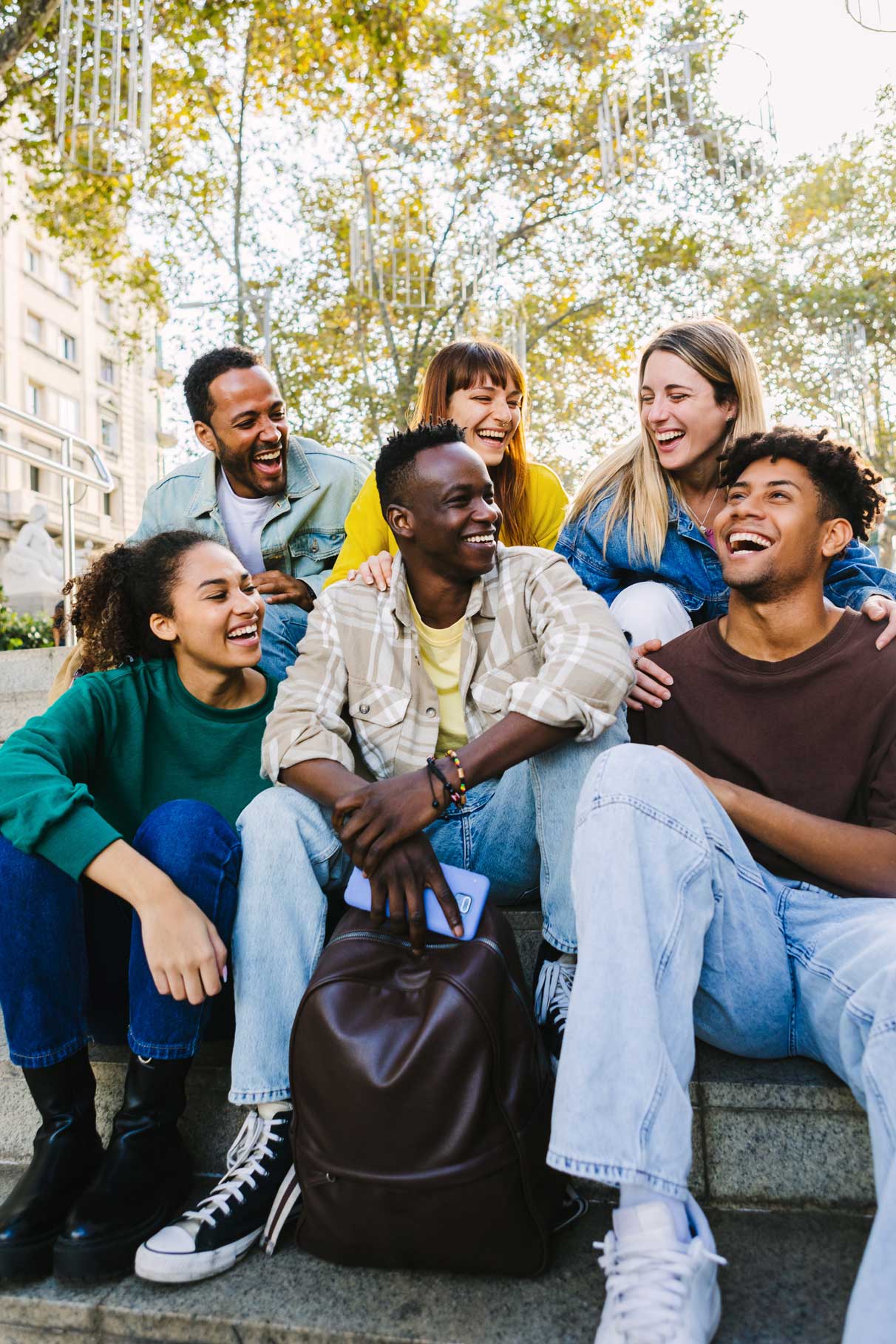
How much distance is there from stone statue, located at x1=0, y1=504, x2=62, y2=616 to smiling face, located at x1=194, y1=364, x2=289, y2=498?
23.4 feet

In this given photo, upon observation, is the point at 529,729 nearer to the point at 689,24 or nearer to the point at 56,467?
the point at 56,467

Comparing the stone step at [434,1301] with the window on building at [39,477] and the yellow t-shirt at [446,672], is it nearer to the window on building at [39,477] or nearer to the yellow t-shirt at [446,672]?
the yellow t-shirt at [446,672]

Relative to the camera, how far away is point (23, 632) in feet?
26.4

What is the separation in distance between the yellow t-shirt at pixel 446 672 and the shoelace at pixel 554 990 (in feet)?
1.97

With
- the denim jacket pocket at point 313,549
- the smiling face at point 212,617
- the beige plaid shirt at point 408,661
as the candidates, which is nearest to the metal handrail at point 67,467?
the denim jacket pocket at point 313,549

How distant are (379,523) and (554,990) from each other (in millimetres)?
1833

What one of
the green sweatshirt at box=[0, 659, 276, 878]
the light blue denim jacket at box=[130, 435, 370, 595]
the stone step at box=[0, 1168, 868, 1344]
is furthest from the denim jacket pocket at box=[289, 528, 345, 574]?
the stone step at box=[0, 1168, 868, 1344]

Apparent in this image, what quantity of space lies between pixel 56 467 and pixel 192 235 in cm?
954

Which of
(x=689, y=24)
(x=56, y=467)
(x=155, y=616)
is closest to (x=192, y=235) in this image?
(x=689, y=24)

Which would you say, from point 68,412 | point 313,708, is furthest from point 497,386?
point 68,412

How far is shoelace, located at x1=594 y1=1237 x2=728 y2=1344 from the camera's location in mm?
1406

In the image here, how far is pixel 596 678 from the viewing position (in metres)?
2.17

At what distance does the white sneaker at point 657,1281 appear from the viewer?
1.41m

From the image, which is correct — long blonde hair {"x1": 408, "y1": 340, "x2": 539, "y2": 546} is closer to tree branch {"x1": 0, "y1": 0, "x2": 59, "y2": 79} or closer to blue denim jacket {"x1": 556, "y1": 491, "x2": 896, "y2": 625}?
blue denim jacket {"x1": 556, "y1": 491, "x2": 896, "y2": 625}
